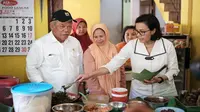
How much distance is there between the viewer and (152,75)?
2.46 m

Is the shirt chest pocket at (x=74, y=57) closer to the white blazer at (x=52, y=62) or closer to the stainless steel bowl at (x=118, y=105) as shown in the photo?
the white blazer at (x=52, y=62)

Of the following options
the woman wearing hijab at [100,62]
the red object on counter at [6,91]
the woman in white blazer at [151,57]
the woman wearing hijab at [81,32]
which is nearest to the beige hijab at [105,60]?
the woman wearing hijab at [100,62]

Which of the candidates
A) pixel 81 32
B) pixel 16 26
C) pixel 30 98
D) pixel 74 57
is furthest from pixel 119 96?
pixel 16 26

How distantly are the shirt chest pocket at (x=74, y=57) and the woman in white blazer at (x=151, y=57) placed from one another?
1.10 ft

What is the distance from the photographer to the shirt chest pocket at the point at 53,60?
277 centimetres

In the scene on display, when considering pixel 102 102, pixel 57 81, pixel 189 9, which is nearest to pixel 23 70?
pixel 57 81

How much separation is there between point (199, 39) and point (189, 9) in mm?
636

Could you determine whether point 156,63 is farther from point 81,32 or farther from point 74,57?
point 81,32

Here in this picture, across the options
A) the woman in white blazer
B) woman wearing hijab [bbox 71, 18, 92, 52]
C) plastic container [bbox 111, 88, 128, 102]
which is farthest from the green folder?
woman wearing hijab [bbox 71, 18, 92, 52]

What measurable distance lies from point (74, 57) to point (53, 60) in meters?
0.24

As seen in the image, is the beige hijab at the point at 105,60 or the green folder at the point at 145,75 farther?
the beige hijab at the point at 105,60

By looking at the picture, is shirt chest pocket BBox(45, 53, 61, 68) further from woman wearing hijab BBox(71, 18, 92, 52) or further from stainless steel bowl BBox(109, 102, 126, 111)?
woman wearing hijab BBox(71, 18, 92, 52)

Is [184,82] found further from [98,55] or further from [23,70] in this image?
[23,70]

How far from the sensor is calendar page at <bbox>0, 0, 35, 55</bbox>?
3549mm
